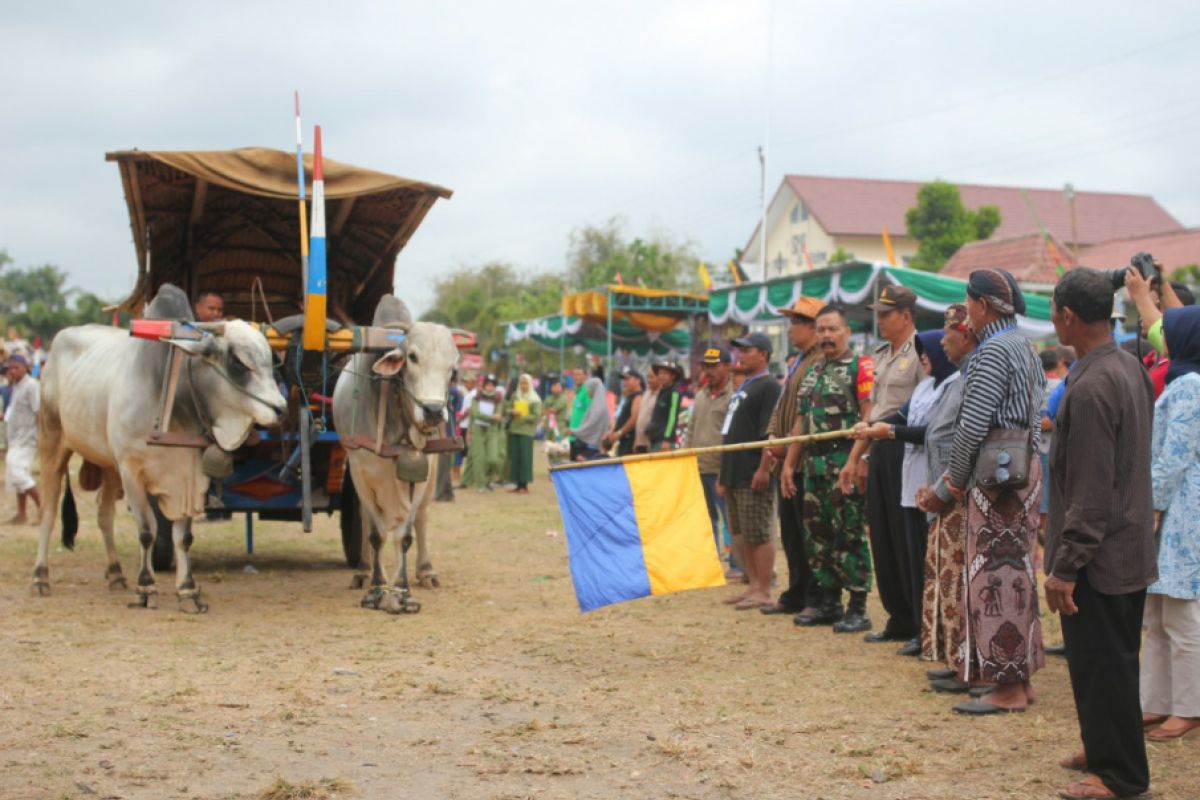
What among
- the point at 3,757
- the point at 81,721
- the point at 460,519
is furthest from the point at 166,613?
the point at 460,519

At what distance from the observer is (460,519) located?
49.2 ft

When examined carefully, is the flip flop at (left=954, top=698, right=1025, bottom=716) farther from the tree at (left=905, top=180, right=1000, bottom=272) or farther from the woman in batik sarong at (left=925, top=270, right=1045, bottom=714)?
the tree at (left=905, top=180, right=1000, bottom=272)

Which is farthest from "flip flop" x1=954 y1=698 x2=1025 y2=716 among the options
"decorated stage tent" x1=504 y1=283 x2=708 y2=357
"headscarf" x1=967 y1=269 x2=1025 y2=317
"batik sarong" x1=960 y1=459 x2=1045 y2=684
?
"decorated stage tent" x1=504 y1=283 x2=708 y2=357

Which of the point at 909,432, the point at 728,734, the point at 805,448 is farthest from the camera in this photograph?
the point at 805,448

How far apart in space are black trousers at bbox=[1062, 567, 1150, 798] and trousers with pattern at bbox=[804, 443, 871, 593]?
3.21 m

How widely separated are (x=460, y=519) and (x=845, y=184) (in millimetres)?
46096

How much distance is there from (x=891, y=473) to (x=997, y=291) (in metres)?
1.86

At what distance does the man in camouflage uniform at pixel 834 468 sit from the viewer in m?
7.67

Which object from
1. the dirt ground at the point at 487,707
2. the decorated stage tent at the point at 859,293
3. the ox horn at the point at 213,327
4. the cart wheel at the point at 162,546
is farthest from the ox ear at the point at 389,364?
the decorated stage tent at the point at 859,293

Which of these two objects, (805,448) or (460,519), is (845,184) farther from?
(805,448)

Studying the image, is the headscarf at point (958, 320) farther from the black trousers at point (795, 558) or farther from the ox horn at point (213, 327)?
the ox horn at point (213, 327)

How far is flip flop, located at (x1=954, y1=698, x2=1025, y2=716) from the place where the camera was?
5703 millimetres

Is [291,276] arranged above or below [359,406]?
above

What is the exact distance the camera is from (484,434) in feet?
63.2
